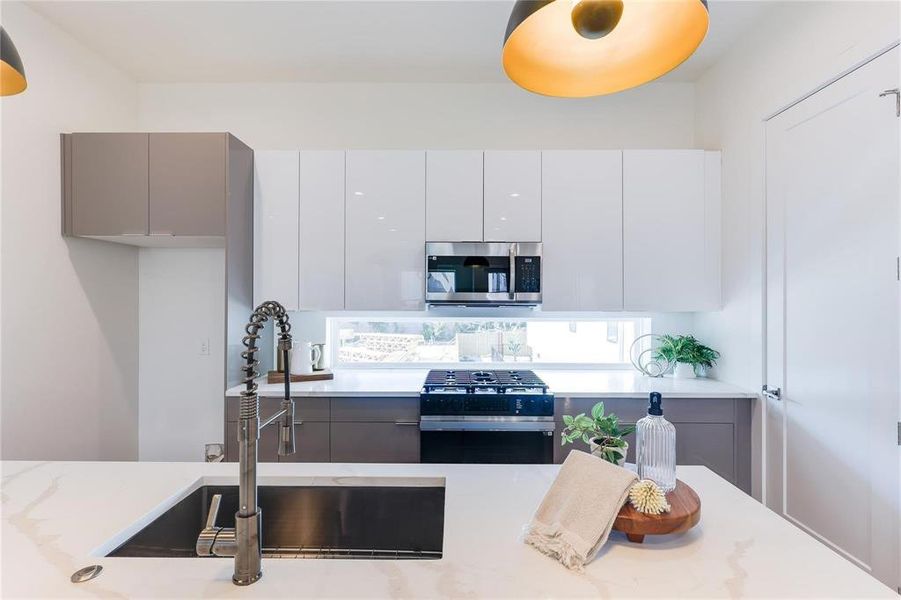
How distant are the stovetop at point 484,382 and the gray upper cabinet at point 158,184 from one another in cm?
147

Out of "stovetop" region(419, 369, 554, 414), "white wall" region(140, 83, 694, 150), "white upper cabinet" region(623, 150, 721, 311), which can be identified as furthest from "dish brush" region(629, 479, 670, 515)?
"white wall" region(140, 83, 694, 150)

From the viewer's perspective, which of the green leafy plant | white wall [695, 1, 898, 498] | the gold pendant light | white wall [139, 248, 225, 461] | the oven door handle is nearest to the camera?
the gold pendant light

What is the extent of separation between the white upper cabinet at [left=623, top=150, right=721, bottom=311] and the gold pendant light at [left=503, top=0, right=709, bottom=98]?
173 cm

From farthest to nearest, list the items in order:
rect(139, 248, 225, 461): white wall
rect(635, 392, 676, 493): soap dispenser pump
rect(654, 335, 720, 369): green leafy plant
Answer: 1. rect(139, 248, 225, 461): white wall
2. rect(654, 335, 720, 369): green leafy plant
3. rect(635, 392, 676, 493): soap dispenser pump

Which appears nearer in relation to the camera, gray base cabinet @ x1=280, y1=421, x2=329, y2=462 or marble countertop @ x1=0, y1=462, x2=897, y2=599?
marble countertop @ x1=0, y1=462, x2=897, y2=599

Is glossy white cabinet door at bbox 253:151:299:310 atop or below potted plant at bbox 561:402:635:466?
atop

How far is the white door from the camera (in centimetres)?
160

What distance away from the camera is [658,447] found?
105 centimetres

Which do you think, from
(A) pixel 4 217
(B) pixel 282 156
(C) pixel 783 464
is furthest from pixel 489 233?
(A) pixel 4 217

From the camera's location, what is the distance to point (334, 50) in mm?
2576

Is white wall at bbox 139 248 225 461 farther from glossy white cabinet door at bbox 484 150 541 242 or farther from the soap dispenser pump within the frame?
the soap dispenser pump

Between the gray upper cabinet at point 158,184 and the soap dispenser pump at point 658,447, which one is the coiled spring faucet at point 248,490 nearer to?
the soap dispenser pump at point 658,447

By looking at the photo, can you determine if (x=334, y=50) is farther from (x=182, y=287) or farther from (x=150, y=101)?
(x=182, y=287)

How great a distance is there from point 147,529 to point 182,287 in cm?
224
